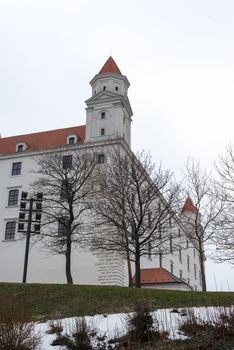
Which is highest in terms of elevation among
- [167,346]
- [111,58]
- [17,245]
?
[111,58]

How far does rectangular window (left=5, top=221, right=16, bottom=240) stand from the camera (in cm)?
4672

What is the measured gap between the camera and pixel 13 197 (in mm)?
48812

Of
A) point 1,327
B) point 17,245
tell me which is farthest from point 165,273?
point 1,327

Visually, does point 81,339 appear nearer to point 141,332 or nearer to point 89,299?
point 141,332

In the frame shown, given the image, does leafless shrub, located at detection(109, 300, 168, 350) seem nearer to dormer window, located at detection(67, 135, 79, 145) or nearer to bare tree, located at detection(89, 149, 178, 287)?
bare tree, located at detection(89, 149, 178, 287)

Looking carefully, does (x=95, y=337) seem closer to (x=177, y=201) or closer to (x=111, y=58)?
(x=177, y=201)

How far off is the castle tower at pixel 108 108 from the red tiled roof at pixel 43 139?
107 inches

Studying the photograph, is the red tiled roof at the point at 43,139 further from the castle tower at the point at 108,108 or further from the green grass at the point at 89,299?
the green grass at the point at 89,299

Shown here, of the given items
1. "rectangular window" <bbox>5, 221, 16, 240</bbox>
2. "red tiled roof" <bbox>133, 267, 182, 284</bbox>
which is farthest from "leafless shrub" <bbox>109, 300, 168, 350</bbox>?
"rectangular window" <bbox>5, 221, 16, 240</bbox>

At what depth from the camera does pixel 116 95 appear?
161ft

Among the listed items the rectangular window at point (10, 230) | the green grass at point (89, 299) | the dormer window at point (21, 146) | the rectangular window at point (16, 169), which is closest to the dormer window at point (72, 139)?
the dormer window at point (21, 146)

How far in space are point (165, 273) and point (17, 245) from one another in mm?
14607

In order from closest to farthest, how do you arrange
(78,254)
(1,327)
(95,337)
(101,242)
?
1. (1,327)
2. (95,337)
3. (101,242)
4. (78,254)

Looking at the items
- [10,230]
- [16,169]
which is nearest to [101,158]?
[16,169]
